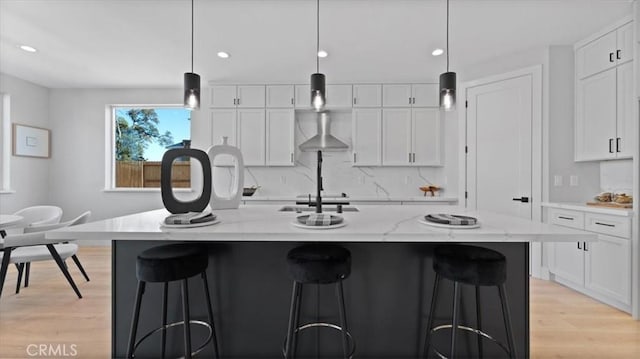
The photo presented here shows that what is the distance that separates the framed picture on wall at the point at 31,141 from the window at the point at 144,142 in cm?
87

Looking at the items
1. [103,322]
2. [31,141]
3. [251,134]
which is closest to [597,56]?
[251,134]

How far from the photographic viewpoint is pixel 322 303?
1653mm

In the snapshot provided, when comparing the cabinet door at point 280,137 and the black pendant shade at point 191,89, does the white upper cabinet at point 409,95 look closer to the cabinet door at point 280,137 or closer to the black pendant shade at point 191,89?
the cabinet door at point 280,137

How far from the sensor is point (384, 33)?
2.80m

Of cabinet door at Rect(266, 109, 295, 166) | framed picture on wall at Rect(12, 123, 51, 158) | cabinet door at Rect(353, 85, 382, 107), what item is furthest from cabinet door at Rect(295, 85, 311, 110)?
framed picture on wall at Rect(12, 123, 51, 158)

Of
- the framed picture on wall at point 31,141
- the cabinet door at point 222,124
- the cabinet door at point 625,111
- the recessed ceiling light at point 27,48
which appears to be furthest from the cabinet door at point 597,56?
the framed picture on wall at point 31,141

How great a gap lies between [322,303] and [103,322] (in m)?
1.89

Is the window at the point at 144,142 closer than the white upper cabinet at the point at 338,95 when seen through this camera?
No

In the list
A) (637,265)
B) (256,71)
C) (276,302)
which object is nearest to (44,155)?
(256,71)

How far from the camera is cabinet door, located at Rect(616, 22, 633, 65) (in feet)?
8.29

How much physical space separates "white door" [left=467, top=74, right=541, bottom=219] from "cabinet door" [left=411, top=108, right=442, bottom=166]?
1.52ft

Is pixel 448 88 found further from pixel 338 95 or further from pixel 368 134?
pixel 338 95

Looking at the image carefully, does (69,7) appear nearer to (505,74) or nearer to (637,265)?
(505,74)

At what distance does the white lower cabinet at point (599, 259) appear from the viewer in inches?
93.9
